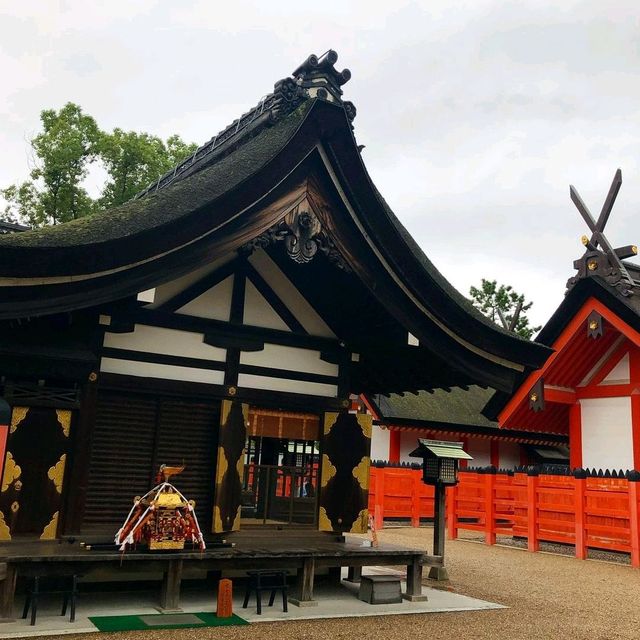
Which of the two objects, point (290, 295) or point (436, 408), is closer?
point (290, 295)

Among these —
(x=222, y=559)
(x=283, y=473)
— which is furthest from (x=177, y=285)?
(x=222, y=559)

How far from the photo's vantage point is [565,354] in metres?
16.3

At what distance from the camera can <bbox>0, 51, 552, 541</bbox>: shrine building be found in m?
6.48

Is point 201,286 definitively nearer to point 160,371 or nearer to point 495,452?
point 160,371

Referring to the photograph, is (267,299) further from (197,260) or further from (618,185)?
(618,185)

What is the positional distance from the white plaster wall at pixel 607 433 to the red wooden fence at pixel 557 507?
251cm

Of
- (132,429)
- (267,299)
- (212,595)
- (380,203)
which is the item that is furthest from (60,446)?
(380,203)

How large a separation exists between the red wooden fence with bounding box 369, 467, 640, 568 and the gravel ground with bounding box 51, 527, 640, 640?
0.59 meters

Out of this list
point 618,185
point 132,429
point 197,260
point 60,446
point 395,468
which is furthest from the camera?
point 395,468

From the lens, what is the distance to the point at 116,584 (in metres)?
7.45

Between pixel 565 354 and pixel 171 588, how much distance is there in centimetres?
1232

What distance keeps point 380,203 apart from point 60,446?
438 cm

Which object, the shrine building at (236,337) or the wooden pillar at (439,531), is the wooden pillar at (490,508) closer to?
the wooden pillar at (439,531)

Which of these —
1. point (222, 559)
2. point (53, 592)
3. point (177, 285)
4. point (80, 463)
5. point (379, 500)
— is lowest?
point (53, 592)
